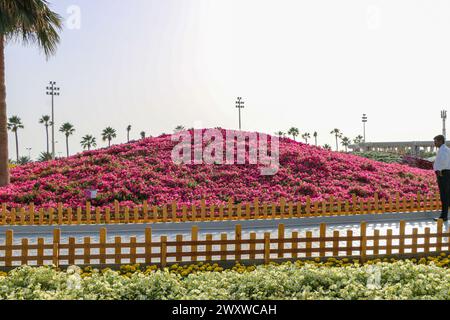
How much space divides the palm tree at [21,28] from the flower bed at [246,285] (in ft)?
61.5

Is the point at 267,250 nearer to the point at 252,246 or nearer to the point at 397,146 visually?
the point at 252,246

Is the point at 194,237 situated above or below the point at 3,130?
below

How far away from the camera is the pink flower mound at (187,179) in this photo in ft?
72.2

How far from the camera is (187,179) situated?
24203mm

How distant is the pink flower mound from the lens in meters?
22.0

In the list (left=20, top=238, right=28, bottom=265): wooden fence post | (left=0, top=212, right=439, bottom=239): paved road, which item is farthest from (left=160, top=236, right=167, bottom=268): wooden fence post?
(left=0, top=212, right=439, bottom=239): paved road

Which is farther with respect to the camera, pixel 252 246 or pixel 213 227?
pixel 213 227

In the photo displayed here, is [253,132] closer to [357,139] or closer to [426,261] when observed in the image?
[426,261]

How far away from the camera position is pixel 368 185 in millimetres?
24391

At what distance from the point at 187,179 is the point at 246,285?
1728cm

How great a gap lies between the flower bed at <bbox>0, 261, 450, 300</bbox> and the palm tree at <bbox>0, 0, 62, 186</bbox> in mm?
18748

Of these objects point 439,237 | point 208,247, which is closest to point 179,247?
point 208,247
